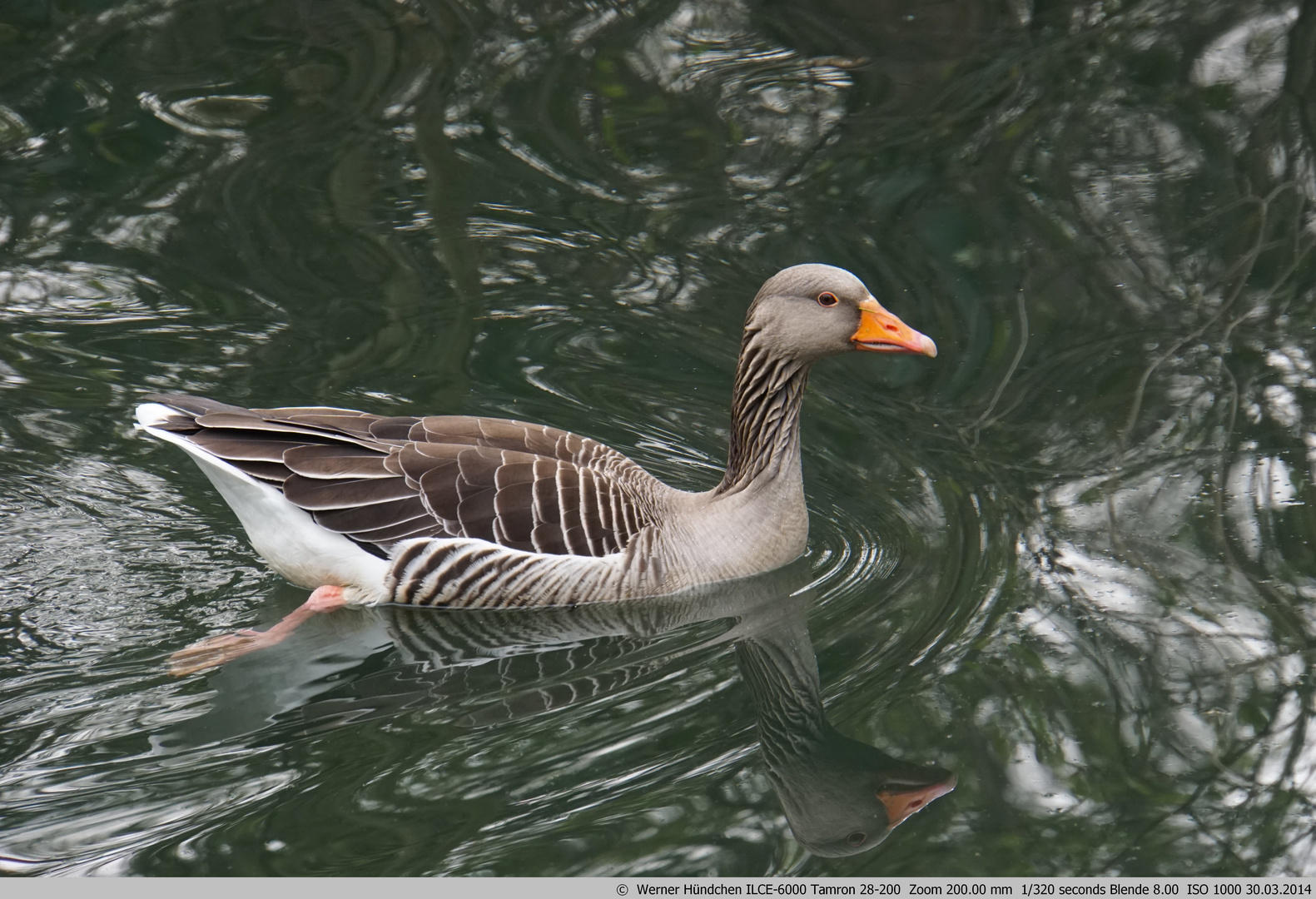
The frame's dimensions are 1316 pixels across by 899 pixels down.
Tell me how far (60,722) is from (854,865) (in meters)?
3.26

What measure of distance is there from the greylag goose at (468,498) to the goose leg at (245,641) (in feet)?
0.05

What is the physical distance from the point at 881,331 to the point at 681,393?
2040mm

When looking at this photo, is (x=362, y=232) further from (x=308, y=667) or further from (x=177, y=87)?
(x=308, y=667)

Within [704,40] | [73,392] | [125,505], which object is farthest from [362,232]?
[704,40]

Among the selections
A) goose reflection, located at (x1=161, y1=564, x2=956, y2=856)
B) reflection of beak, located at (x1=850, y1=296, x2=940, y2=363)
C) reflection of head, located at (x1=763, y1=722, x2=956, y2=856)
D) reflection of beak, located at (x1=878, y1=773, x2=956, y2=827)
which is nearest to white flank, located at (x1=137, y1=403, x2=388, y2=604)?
goose reflection, located at (x1=161, y1=564, x2=956, y2=856)

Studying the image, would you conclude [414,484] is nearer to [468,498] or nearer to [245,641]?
[468,498]

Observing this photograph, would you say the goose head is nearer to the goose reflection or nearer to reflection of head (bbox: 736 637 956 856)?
→ the goose reflection

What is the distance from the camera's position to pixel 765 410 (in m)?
7.27

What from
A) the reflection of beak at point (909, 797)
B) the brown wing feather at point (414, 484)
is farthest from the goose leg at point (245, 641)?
the reflection of beak at point (909, 797)

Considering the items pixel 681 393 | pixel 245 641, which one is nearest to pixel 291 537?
pixel 245 641

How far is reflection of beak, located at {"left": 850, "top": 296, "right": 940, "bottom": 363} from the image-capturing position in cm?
695

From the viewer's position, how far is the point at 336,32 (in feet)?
41.3

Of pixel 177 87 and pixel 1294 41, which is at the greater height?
pixel 177 87

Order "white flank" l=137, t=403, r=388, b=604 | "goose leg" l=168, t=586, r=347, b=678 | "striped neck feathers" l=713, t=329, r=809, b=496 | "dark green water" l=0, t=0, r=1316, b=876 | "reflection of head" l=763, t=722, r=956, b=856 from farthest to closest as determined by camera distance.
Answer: "striped neck feathers" l=713, t=329, r=809, b=496 < "white flank" l=137, t=403, r=388, b=604 < "goose leg" l=168, t=586, r=347, b=678 < "dark green water" l=0, t=0, r=1316, b=876 < "reflection of head" l=763, t=722, r=956, b=856
